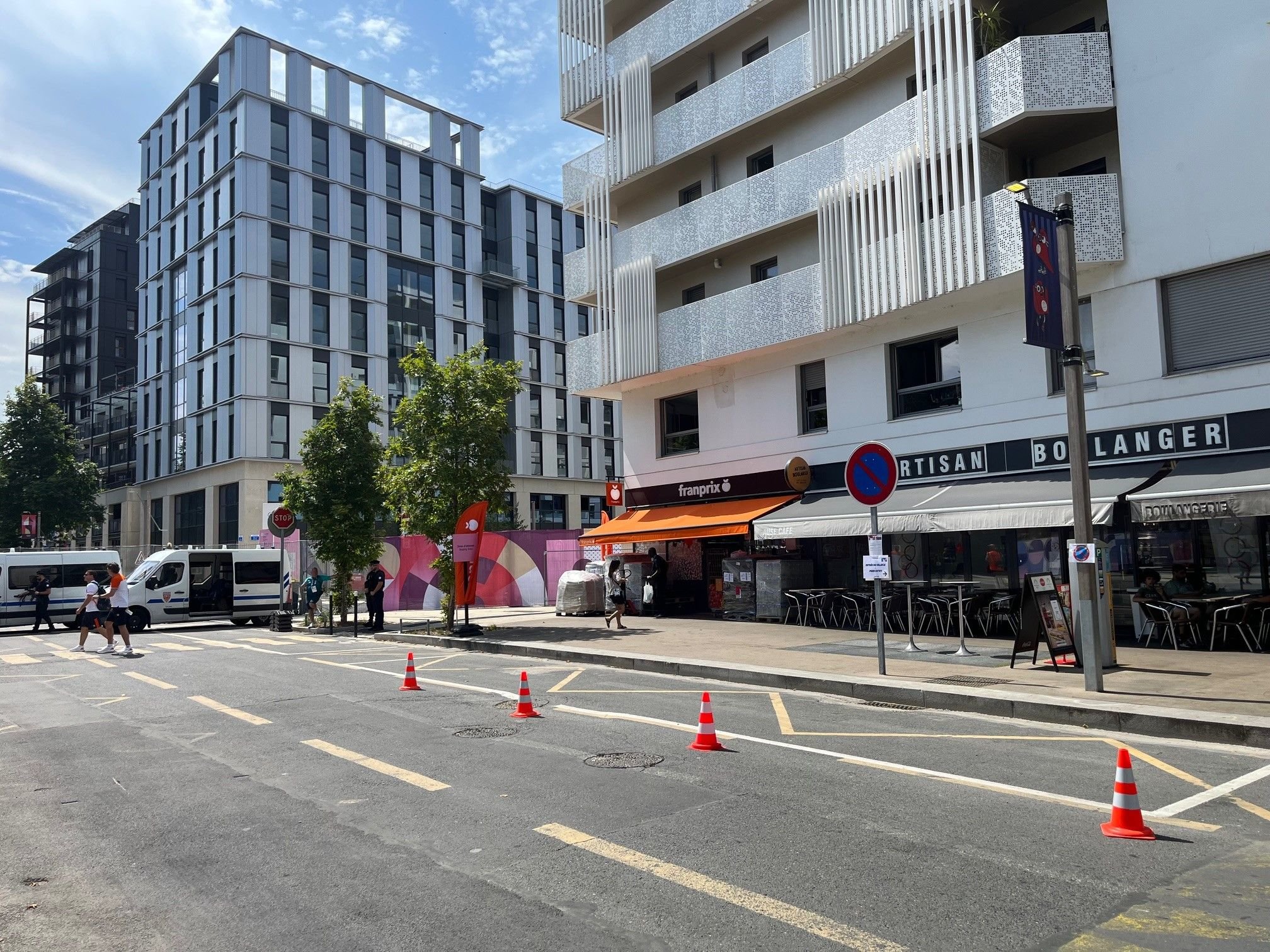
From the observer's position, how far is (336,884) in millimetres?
4977

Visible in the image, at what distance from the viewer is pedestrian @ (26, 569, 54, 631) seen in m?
25.5

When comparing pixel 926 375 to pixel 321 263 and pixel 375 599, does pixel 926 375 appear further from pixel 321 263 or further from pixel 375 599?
pixel 321 263

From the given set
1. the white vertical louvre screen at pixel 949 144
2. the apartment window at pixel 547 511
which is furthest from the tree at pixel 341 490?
the apartment window at pixel 547 511

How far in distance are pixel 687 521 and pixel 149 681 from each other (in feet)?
39.3

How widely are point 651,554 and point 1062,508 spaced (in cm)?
1205

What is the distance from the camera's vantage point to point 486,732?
29.9ft

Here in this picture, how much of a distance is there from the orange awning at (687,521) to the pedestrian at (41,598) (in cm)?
1494

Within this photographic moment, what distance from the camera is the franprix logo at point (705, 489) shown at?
74.5 feet

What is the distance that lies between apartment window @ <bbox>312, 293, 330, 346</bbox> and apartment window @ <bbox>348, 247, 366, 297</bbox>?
180cm

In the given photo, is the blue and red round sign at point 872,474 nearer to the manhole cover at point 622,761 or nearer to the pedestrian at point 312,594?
the manhole cover at point 622,761

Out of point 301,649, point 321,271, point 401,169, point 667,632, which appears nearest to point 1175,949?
point 667,632

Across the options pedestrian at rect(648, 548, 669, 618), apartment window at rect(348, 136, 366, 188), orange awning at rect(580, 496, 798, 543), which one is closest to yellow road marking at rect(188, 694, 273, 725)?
orange awning at rect(580, 496, 798, 543)

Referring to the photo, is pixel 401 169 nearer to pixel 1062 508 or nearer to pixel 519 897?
pixel 1062 508

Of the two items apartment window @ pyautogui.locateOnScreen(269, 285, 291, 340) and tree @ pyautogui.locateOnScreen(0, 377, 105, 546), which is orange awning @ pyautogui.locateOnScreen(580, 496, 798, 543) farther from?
tree @ pyautogui.locateOnScreen(0, 377, 105, 546)
